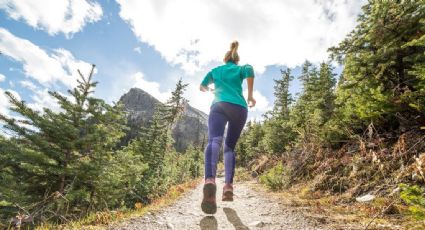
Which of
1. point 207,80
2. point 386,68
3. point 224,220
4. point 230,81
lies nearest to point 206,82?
point 207,80

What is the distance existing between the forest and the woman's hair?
8.16 ft

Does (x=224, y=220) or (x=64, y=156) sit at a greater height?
(x=64, y=156)

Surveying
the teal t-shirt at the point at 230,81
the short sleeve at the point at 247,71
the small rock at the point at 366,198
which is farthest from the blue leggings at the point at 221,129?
the small rock at the point at 366,198

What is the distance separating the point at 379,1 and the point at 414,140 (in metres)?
3.33

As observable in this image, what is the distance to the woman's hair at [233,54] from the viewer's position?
469 centimetres

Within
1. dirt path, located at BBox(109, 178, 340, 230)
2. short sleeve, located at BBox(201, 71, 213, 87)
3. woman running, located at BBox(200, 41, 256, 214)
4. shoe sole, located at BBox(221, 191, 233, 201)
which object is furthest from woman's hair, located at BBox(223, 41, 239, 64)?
dirt path, located at BBox(109, 178, 340, 230)

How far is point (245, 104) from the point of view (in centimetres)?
423

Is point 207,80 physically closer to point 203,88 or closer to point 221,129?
point 203,88

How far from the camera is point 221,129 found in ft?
13.2

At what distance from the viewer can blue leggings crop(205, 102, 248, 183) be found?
3.86 metres

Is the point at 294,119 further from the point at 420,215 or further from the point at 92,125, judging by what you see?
the point at 420,215

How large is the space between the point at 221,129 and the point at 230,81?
795 millimetres

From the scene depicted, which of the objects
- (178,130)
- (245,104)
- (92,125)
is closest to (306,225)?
(245,104)

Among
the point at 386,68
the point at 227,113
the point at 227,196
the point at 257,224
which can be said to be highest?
the point at 386,68
